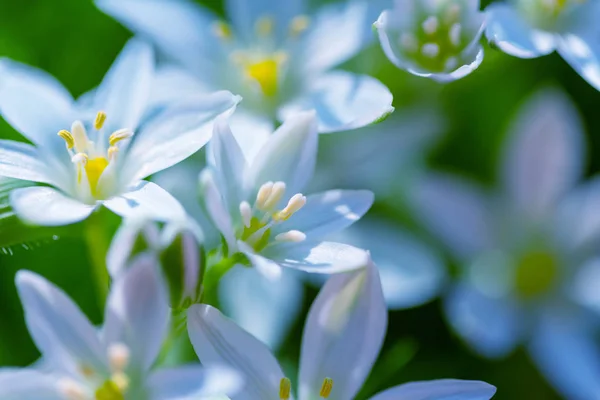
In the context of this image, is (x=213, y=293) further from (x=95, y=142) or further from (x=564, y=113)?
(x=564, y=113)

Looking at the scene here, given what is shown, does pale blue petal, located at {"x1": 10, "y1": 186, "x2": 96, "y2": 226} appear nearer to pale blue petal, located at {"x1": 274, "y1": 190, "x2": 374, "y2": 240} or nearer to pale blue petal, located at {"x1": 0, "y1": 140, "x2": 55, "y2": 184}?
pale blue petal, located at {"x1": 0, "y1": 140, "x2": 55, "y2": 184}

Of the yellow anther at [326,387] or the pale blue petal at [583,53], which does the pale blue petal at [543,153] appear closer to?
the pale blue petal at [583,53]

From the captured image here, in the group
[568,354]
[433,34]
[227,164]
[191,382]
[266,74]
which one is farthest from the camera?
[568,354]

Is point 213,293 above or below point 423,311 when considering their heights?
above

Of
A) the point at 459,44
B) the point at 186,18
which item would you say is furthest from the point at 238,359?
the point at 186,18

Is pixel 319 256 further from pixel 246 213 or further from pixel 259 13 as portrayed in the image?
pixel 259 13

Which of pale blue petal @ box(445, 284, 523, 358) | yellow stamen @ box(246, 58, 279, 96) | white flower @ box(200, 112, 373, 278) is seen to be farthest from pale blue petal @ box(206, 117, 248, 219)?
pale blue petal @ box(445, 284, 523, 358)

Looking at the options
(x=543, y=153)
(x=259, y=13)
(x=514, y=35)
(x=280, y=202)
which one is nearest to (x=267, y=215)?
(x=280, y=202)
